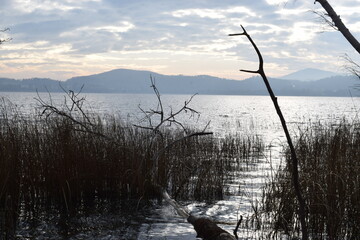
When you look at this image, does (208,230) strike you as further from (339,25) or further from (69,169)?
(339,25)

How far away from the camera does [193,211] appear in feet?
22.5

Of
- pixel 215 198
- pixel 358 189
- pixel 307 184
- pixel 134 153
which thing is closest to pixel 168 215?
pixel 134 153

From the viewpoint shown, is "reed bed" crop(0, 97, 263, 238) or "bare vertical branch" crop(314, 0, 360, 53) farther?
"bare vertical branch" crop(314, 0, 360, 53)

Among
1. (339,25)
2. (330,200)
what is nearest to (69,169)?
(330,200)

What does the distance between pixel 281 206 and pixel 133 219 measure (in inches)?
90.5

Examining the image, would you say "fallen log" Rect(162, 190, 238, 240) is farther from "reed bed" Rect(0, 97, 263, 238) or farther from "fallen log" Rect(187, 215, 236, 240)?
"reed bed" Rect(0, 97, 263, 238)

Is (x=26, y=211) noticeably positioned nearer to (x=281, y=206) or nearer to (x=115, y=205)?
(x=115, y=205)

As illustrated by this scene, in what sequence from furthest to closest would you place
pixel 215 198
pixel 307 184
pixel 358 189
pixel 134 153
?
pixel 215 198
pixel 134 153
pixel 307 184
pixel 358 189

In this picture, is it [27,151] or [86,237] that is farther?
[27,151]

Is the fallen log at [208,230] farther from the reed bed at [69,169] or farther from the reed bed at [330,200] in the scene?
the reed bed at [69,169]

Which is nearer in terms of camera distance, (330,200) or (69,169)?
(330,200)

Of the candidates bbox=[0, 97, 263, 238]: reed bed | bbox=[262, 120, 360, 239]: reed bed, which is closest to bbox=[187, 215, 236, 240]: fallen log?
bbox=[262, 120, 360, 239]: reed bed

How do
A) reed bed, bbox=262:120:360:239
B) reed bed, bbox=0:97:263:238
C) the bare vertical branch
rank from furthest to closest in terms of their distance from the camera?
the bare vertical branch
reed bed, bbox=0:97:263:238
reed bed, bbox=262:120:360:239

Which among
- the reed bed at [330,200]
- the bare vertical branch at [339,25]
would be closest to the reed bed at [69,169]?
the reed bed at [330,200]
